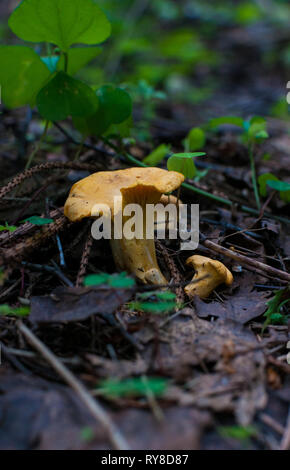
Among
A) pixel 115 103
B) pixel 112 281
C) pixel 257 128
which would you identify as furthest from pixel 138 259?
pixel 257 128

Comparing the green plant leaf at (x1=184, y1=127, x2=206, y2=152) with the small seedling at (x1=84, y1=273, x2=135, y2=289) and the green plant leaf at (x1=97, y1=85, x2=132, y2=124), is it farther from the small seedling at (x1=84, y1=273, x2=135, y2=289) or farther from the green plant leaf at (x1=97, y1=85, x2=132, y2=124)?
the small seedling at (x1=84, y1=273, x2=135, y2=289)

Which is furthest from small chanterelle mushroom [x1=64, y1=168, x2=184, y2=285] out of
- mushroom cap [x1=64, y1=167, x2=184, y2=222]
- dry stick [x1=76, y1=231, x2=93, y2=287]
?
dry stick [x1=76, y1=231, x2=93, y2=287]

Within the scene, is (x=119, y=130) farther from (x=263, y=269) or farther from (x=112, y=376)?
(x=112, y=376)

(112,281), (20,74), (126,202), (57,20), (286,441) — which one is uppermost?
(57,20)

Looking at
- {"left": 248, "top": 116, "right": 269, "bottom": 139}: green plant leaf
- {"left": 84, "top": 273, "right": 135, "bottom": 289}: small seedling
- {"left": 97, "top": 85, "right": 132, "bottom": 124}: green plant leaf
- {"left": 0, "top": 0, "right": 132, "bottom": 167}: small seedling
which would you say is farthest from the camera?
{"left": 248, "top": 116, "right": 269, "bottom": 139}: green plant leaf

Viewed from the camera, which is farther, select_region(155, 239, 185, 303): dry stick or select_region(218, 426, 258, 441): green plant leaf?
select_region(155, 239, 185, 303): dry stick

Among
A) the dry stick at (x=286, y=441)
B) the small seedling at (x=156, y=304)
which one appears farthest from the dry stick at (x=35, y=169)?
the dry stick at (x=286, y=441)

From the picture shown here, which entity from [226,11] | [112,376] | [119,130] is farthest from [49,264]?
[226,11]

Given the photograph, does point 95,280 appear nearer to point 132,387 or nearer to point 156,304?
point 156,304
